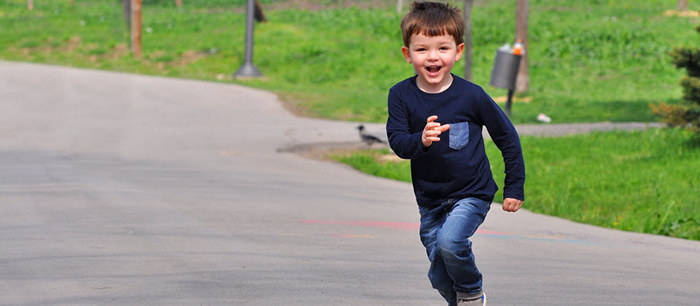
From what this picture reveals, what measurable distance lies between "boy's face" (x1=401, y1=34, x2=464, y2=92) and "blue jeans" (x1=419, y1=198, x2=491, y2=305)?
557 millimetres

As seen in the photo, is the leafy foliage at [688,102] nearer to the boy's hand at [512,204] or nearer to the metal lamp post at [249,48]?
the boy's hand at [512,204]

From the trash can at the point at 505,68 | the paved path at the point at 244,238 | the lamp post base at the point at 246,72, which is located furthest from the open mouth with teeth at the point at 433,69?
the lamp post base at the point at 246,72

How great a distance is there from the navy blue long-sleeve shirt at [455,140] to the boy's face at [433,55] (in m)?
0.09

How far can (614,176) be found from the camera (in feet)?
38.0

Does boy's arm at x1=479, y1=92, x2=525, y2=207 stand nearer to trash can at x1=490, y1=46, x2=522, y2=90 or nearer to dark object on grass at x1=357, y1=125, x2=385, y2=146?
dark object on grass at x1=357, y1=125, x2=385, y2=146

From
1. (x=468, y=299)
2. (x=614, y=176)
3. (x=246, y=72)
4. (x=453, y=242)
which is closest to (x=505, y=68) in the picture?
(x=614, y=176)

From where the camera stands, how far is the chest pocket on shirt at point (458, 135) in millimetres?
4496

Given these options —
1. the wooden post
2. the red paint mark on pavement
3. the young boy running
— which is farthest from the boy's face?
the wooden post

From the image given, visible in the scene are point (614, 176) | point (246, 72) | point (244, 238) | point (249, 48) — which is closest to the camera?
point (244, 238)

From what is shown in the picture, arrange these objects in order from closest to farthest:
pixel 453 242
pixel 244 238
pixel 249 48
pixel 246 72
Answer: pixel 453 242 → pixel 244 238 → pixel 249 48 → pixel 246 72

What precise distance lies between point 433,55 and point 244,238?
333 centimetres

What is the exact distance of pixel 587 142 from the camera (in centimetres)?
1414

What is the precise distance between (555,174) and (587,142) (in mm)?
2282

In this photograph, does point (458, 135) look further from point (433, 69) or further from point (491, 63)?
point (491, 63)
